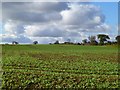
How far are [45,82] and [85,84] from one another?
2.10m

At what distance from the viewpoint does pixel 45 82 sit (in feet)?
49.7

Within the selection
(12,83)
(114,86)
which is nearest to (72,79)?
(114,86)

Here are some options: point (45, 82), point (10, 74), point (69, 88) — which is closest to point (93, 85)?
point (69, 88)

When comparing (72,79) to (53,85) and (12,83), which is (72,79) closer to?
(53,85)

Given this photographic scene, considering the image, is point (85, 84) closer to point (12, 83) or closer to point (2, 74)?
point (12, 83)

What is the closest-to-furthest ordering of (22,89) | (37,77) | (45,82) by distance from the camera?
(22,89) → (45,82) → (37,77)

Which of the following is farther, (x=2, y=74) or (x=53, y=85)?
(x=2, y=74)

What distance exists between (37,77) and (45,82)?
121cm

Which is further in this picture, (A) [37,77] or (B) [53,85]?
(A) [37,77]

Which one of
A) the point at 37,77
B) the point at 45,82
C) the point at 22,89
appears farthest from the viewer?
the point at 37,77

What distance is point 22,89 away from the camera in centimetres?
1412

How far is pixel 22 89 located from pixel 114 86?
4753mm

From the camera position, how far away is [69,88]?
14.2 m

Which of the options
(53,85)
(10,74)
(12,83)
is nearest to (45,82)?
(53,85)
